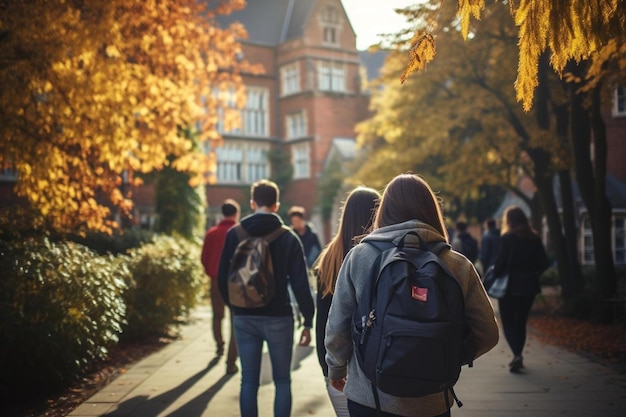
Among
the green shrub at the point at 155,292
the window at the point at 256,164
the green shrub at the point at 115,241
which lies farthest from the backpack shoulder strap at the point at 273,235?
the window at the point at 256,164

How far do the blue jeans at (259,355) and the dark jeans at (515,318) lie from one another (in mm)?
A: 3909

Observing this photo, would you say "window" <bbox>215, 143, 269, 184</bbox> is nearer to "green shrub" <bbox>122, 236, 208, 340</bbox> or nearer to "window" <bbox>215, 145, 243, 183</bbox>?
"window" <bbox>215, 145, 243, 183</bbox>

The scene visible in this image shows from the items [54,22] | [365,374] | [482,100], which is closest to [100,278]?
[54,22]

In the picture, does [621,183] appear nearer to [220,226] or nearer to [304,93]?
[304,93]

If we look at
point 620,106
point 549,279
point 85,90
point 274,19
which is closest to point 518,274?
point 85,90

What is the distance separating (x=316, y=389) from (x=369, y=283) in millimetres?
4601

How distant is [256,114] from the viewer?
152ft

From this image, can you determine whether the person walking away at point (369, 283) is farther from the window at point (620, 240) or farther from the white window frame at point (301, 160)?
the white window frame at point (301, 160)

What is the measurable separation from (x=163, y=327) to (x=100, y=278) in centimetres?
387

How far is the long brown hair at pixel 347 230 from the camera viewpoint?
15.2 ft

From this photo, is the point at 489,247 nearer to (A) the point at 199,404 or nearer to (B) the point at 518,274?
(B) the point at 518,274

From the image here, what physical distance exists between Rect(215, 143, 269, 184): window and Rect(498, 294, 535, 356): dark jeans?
36.3 metres

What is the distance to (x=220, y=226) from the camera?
965 centimetres

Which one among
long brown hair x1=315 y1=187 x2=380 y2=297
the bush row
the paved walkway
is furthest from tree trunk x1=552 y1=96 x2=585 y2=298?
long brown hair x1=315 y1=187 x2=380 y2=297
